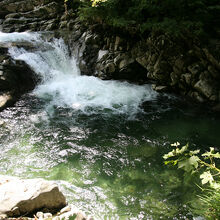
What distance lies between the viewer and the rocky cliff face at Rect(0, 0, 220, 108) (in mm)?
6852

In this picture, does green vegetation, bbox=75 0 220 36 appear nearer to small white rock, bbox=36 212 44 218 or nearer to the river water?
the river water

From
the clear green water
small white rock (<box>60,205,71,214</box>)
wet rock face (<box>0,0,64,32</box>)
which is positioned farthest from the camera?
wet rock face (<box>0,0,64,32</box>)

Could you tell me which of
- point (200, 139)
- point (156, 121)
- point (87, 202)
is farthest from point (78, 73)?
point (87, 202)

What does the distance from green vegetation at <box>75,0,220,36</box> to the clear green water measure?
97.2 inches

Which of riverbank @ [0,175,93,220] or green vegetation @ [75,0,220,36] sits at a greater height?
green vegetation @ [75,0,220,36]

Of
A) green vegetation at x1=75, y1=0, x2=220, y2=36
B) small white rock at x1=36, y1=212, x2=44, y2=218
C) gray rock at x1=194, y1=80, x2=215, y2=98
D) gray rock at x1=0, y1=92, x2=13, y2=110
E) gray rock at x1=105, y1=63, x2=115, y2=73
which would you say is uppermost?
green vegetation at x1=75, y1=0, x2=220, y2=36

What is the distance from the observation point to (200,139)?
5473 mm

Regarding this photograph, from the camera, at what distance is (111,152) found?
5027 millimetres

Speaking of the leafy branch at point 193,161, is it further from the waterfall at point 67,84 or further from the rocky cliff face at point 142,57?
the rocky cliff face at point 142,57

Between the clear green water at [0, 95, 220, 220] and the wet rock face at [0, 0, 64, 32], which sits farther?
the wet rock face at [0, 0, 64, 32]

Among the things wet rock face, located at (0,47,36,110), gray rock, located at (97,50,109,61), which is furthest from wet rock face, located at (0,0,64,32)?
gray rock, located at (97,50,109,61)

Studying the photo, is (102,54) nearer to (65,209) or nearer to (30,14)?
(30,14)

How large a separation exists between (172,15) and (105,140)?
469cm

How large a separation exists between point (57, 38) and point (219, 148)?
8809mm
